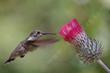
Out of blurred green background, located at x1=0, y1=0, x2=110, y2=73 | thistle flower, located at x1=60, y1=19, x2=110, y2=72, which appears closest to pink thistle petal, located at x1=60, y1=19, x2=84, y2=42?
thistle flower, located at x1=60, y1=19, x2=110, y2=72

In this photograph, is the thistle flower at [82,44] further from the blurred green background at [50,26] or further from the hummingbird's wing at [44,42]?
the blurred green background at [50,26]

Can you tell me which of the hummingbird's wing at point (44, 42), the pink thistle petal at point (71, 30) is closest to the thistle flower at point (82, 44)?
the pink thistle petal at point (71, 30)

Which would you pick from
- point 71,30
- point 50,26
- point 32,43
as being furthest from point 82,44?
point 50,26

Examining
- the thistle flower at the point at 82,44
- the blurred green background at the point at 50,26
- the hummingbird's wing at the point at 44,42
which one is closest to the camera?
the hummingbird's wing at the point at 44,42

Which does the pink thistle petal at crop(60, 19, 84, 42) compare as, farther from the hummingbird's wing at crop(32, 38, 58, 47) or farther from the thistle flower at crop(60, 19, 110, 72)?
the hummingbird's wing at crop(32, 38, 58, 47)

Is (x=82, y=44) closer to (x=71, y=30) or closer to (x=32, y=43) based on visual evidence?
(x=71, y=30)
